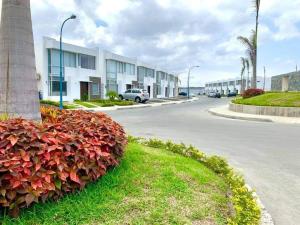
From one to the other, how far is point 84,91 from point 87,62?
13.1ft

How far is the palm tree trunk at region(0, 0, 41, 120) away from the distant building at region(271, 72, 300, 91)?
42565 mm

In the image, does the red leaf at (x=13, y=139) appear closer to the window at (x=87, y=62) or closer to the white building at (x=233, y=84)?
the window at (x=87, y=62)

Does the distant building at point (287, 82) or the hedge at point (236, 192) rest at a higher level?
the distant building at point (287, 82)

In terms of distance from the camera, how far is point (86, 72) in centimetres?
4331

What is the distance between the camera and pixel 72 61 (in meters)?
41.2

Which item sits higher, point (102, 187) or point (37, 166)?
point (37, 166)

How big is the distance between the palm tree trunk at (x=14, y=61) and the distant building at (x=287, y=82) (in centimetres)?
4257

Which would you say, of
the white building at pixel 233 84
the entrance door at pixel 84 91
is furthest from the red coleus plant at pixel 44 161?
the white building at pixel 233 84

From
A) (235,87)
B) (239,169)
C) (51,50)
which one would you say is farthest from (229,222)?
(235,87)

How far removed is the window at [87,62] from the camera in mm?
43250

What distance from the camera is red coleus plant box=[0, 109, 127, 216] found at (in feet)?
11.5

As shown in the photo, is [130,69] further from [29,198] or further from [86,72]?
[29,198]

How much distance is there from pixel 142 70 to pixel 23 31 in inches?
2233

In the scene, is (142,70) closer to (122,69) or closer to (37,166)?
(122,69)
